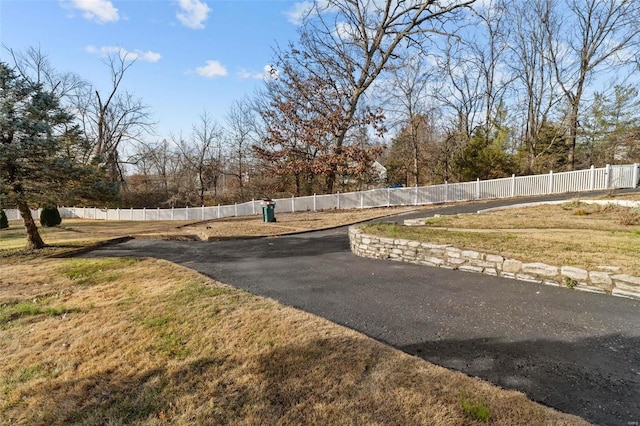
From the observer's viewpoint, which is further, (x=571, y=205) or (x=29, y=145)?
(x=571, y=205)

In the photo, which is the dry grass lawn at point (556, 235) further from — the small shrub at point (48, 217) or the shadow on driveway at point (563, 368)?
the small shrub at point (48, 217)

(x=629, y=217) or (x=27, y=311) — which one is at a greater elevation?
(x=629, y=217)

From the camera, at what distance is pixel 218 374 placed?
2.51 m

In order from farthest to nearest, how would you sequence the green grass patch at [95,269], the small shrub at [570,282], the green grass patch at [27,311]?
1. the green grass patch at [95,269]
2. the small shrub at [570,282]
3. the green grass patch at [27,311]

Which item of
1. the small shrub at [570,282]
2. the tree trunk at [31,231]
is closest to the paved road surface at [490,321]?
the small shrub at [570,282]

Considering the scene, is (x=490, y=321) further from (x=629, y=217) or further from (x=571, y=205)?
→ (x=571, y=205)

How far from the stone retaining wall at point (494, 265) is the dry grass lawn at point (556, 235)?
0.15m

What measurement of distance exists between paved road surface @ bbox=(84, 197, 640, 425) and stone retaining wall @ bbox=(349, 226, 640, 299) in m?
0.17

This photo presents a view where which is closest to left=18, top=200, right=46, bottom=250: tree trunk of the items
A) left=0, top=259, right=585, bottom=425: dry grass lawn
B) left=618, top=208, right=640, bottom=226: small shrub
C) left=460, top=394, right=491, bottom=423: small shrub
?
left=0, top=259, right=585, bottom=425: dry grass lawn

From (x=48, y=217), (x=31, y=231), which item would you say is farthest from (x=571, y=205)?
(x=48, y=217)

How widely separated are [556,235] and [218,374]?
6577 mm

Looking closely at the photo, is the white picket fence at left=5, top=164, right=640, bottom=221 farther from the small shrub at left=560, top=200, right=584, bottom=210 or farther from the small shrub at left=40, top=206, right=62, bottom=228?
the small shrub at left=40, top=206, right=62, bottom=228

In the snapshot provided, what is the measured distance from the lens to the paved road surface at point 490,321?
228cm

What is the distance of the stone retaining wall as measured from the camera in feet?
12.9
